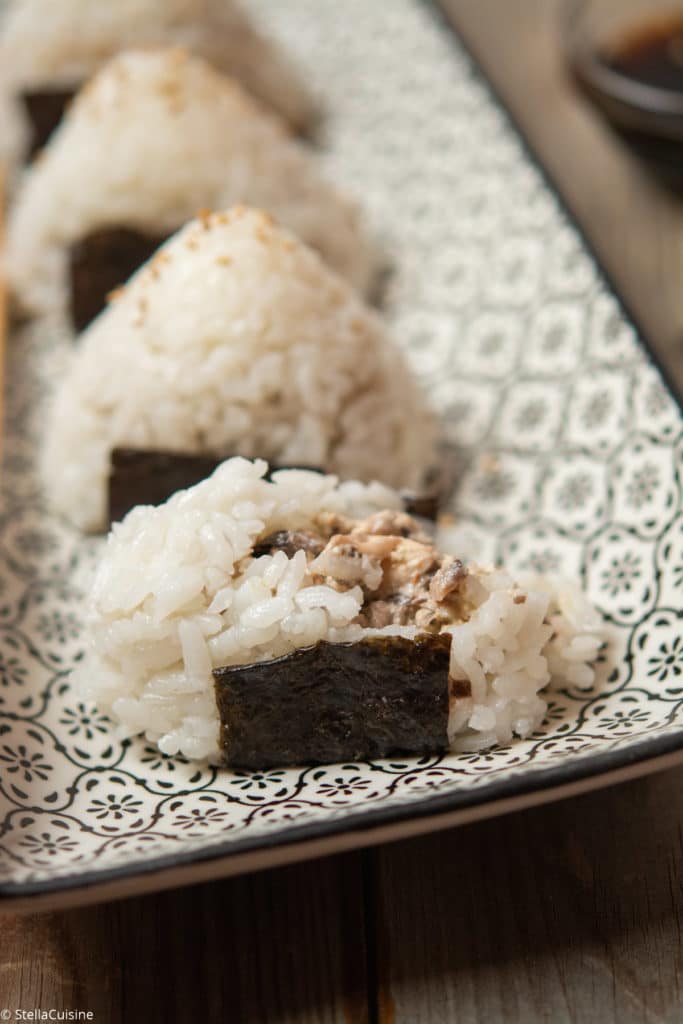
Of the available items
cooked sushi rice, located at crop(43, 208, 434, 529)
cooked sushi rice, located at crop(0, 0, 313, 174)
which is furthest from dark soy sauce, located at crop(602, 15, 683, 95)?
cooked sushi rice, located at crop(43, 208, 434, 529)

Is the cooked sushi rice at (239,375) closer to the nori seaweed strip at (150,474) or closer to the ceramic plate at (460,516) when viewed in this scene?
the nori seaweed strip at (150,474)

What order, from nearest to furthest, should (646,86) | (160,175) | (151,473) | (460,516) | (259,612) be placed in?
(259,612) < (151,473) < (460,516) < (160,175) < (646,86)

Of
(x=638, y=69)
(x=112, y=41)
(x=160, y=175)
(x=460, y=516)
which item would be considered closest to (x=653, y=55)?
(x=638, y=69)

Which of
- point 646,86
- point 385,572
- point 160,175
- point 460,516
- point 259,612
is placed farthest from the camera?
point 646,86

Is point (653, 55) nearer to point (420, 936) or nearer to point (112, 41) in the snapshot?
point (112, 41)

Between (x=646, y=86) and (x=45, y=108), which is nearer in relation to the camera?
(x=646, y=86)

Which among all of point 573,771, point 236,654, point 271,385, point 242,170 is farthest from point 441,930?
point 242,170

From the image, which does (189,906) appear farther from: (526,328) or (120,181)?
Result: (120,181)
